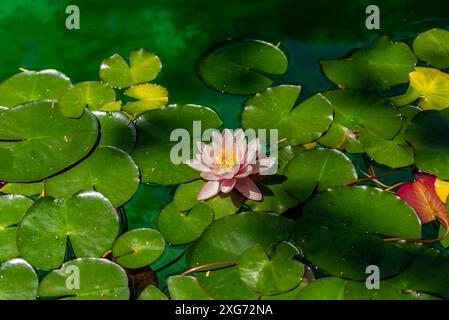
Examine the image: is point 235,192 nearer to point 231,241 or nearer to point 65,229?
point 231,241

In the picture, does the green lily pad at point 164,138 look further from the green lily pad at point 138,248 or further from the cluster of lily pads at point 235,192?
the green lily pad at point 138,248

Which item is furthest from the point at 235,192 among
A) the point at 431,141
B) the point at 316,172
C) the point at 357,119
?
the point at 431,141

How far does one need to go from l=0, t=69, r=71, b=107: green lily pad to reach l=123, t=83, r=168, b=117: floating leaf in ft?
0.83

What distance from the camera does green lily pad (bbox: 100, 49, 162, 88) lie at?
6.87 feet

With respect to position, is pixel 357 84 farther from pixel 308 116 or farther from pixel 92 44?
pixel 92 44

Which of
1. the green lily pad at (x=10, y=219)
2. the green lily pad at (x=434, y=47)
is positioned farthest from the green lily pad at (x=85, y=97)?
the green lily pad at (x=434, y=47)

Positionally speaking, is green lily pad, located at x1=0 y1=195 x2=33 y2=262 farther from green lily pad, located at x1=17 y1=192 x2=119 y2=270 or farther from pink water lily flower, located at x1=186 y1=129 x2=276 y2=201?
pink water lily flower, located at x1=186 y1=129 x2=276 y2=201

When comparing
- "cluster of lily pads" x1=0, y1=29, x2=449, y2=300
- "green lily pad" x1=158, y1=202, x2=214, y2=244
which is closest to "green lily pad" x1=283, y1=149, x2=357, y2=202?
"cluster of lily pads" x1=0, y1=29, x2=449, y2=300

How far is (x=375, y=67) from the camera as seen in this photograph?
2.06 m

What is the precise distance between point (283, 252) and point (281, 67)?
0.81 metres

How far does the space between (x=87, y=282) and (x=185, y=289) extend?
0.27 meters

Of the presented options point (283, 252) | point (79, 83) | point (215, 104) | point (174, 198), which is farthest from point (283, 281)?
point (79, 83)

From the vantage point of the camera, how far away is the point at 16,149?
1.82 metres
